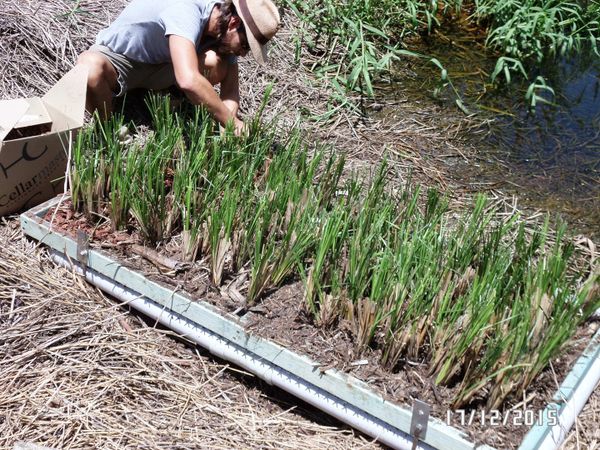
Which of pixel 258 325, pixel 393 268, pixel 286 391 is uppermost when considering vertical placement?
pixel 393 268

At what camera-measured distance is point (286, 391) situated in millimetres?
2469

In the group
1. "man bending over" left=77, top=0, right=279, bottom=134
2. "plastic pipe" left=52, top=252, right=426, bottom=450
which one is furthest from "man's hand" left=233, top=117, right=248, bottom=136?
"plastic pipe" left=52, top=252, right=426, bottom=450

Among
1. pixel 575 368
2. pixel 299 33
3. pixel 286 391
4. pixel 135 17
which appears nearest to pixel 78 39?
pixel 135 17

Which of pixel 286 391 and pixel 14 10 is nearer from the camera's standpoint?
pixel 286 391

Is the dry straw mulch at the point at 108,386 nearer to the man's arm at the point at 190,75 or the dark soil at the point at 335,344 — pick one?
the dark soil at the point at 335,344

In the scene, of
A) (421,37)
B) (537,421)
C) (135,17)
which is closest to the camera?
(537,421)

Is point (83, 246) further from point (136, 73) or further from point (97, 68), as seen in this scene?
point (136, 73)

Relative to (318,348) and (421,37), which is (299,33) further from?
(318,348)

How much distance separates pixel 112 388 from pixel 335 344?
0.66m

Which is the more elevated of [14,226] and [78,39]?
[78,39]

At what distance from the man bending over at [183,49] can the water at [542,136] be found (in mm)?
1155

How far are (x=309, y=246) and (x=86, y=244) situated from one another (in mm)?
736

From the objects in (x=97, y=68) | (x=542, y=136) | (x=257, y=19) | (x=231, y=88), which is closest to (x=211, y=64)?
(x=231, y=88)

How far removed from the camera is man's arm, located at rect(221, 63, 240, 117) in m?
3.60
